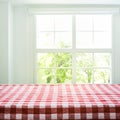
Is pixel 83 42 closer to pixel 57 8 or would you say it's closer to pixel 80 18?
pixel 80 18

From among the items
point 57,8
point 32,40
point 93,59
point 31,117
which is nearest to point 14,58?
point 32,40

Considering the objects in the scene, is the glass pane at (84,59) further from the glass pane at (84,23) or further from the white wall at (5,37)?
the white wall at (5,37)

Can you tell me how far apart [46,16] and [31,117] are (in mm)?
2356

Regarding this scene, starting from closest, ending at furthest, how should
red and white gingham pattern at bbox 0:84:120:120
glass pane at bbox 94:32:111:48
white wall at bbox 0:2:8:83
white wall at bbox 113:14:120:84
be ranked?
red and white gingham pattern at bbox 0:84:120:120 → white wall at bbox 0:2:8:83 → white wall at bbox 113:14:120:84 → glass pane at bbox 94:32:111:48

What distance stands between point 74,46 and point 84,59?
297mm

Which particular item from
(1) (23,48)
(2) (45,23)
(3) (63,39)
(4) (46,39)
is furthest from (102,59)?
(1) (23,48)

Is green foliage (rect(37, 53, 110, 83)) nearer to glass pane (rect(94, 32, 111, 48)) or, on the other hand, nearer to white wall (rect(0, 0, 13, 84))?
glass pane (rect(94, 32, 111, 48))

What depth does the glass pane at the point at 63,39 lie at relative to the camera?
12.2 ft

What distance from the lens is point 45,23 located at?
3727mm

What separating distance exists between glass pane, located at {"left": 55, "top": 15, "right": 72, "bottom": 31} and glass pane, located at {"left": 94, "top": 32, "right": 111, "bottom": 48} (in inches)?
19.7

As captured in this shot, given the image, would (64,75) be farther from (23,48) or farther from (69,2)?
(69,2)

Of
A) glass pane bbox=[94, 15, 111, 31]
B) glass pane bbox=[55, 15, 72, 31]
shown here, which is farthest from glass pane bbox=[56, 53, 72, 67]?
glass pane bbox=[94, 15, 111, 31]

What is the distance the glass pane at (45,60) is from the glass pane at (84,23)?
0.71 meters

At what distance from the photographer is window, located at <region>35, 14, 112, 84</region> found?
12.1 ft
